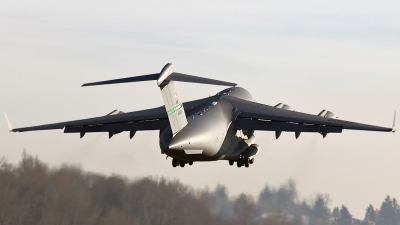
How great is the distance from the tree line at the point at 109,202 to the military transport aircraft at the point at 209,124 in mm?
8963

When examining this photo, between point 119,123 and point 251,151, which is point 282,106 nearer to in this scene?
point 251,151

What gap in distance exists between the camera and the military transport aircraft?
39.4 m

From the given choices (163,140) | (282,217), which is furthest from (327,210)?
(163,140)

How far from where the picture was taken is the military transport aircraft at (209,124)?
129 feet

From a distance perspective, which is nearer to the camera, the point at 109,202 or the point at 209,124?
the point at 209,124

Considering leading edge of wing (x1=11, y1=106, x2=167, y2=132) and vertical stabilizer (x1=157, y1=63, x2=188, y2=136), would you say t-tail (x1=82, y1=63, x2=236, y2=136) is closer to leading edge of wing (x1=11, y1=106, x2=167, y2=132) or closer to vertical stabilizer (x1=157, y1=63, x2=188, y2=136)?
vertical stabilizer (x1=157, y1=63, x2=188, y2=136)

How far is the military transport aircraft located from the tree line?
8.96m

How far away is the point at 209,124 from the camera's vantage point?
42.0 m

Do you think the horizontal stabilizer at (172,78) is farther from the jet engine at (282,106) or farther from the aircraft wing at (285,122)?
the jet engine at (282,106)

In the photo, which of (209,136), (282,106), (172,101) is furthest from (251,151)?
(172,101)

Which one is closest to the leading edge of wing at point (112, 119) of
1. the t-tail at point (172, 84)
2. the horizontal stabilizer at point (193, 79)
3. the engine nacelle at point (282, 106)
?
the t-tail at point (172, 84)

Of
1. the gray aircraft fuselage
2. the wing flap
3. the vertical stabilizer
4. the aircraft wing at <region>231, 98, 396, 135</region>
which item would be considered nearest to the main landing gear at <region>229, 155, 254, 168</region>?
the gray aircraft fuselage

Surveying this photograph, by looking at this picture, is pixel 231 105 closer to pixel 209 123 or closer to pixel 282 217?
pixel 209 123

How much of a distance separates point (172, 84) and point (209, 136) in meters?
3.95
